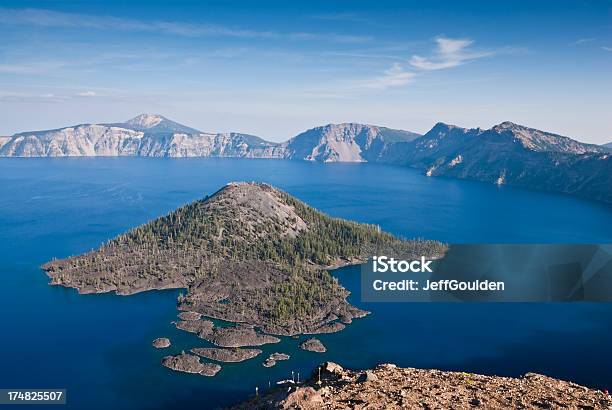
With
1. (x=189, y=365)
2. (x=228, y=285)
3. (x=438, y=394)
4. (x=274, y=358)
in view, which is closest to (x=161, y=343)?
(x=189, y=365)

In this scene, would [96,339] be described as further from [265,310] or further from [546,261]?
[546,261]

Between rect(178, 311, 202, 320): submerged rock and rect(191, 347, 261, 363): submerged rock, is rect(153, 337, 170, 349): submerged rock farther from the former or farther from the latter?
rect(178, 311, 202, 320): submerged rock

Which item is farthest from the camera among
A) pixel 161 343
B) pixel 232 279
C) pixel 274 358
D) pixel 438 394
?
pixel 232 279

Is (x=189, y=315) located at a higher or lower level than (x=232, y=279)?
lower

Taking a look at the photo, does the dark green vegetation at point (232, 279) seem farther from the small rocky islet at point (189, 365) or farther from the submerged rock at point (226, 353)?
the small rocky islet at point (189, 365)

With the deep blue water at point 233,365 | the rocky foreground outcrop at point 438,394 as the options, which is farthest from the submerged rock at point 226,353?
the rocky foreground outcrop at point 438,394

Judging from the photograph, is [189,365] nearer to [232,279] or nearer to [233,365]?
[233,365]

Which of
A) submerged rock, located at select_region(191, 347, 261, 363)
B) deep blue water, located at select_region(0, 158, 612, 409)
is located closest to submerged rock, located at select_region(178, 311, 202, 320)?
deep blue water, located at select_region(0, 158, 612, 409)
